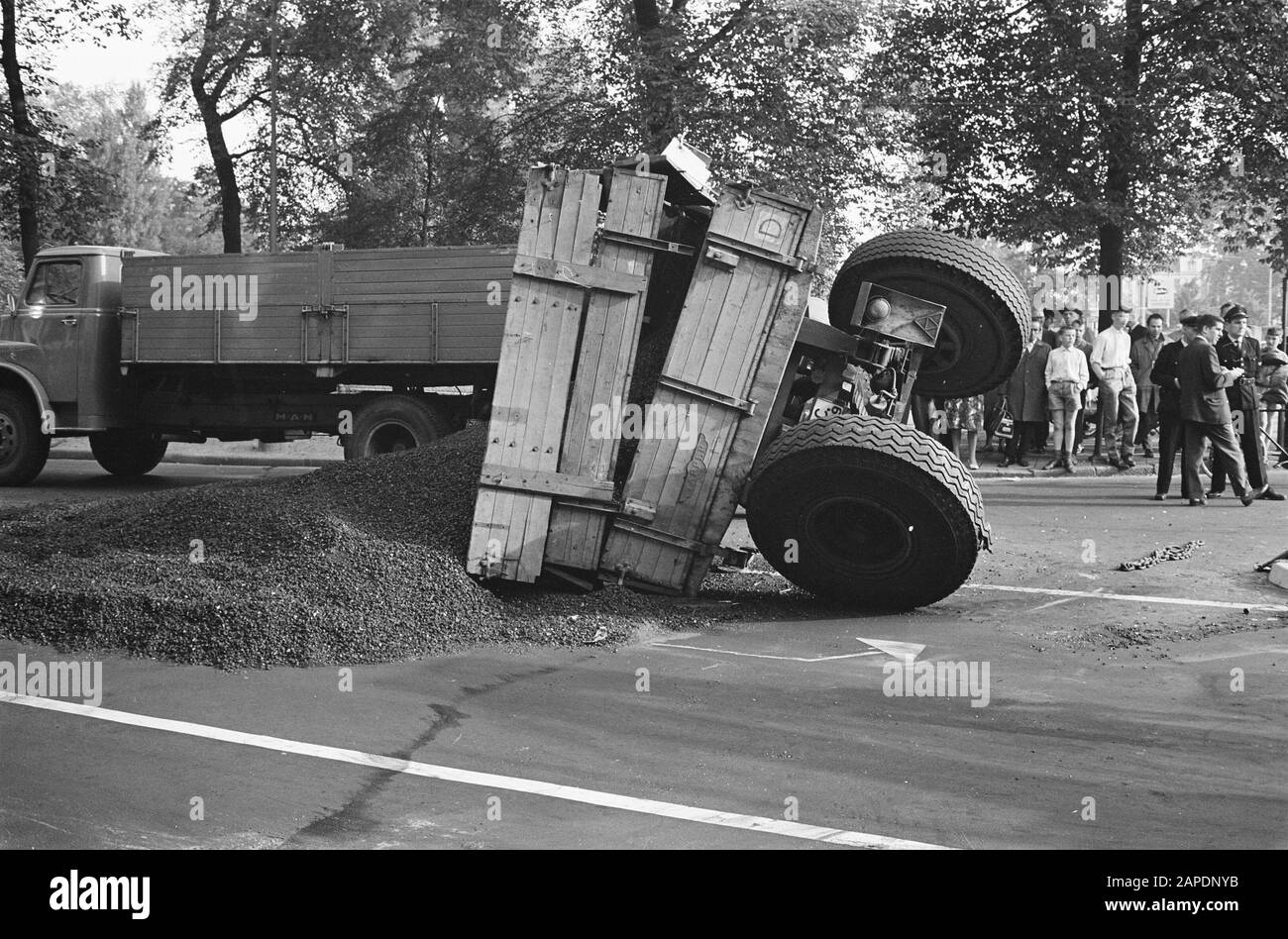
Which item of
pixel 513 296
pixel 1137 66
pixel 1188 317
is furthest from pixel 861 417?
pixel 1137 66

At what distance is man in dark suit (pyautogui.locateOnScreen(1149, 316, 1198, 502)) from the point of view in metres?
14.8

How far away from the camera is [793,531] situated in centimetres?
846

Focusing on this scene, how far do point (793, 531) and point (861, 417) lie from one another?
845 mm

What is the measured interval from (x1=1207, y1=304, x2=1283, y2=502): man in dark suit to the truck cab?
13280 millimetres

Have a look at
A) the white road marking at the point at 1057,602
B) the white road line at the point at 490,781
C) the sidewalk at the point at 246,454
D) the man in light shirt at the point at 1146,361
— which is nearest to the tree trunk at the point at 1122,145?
the man in light shirt at the point at 1146,361

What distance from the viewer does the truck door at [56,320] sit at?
55.2ft

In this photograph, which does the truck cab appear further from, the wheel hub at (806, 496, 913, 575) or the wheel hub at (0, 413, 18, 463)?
the wheel hub at (806, 496, 913, 575)

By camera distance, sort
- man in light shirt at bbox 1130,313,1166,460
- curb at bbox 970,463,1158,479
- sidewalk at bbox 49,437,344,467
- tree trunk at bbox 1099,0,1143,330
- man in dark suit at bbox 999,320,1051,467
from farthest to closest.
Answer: sidewalk at bbox 49,437,344,467 < tree trunk at bbox 1099,0,1143,330 < man in light shirt at bbox 1130,313,1166,460 < man in dark suit at bbox 999,320,1051,467 < curb at bbox 970,463,1158,479

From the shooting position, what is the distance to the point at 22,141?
79.5ft

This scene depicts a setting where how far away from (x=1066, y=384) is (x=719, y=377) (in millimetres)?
11055

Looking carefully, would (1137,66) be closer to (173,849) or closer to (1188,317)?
(1188,317)

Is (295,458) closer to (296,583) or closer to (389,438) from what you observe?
(389,438)

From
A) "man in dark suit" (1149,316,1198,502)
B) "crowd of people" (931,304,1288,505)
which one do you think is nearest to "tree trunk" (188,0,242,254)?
"crowd of people" (931,304,1288,505)

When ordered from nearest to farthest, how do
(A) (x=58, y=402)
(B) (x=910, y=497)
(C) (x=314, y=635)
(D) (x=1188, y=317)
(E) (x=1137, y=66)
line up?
(C) (x=314, y=635) < (B) (x=910, y=497) < (D) (x=1188, y=317) < (A) (x=58, y=402) < (E) (x=1137, y=66)
